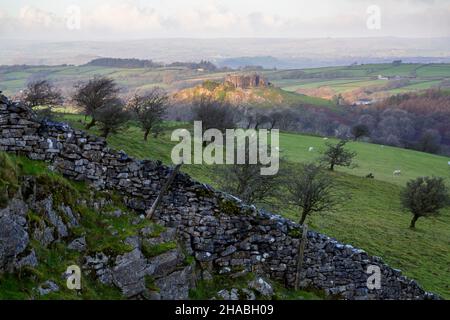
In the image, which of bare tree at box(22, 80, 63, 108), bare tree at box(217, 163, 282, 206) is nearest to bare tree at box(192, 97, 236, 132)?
→ bare tree at box(22, 80, 63, 108)

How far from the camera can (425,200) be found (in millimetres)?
38688

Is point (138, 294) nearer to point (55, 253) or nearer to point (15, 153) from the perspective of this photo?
point (55, 253)

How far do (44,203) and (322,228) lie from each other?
77.3 ft

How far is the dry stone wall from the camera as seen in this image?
421 inches

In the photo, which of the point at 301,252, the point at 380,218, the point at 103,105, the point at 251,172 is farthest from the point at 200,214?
the point at 103,105

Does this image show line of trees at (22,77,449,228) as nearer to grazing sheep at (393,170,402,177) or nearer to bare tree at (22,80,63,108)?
bare tree at (22,80,63,108)

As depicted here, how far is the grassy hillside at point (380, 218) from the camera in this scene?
27.6m

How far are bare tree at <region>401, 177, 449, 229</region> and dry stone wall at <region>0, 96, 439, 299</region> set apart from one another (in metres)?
28.4

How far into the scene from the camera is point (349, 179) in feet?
172

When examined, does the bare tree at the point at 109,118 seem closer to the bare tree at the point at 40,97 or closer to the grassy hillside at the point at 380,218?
the grassy hillside at the point at 380,218

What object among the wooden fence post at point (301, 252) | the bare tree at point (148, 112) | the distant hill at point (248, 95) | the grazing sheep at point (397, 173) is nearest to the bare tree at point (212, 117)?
the bare tree at point (148, 112)

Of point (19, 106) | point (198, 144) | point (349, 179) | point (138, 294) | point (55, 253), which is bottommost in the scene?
point (349, 179)

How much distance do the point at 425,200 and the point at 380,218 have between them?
13.5 ft
